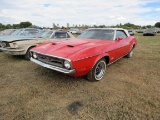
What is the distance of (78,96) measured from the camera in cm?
A: 309

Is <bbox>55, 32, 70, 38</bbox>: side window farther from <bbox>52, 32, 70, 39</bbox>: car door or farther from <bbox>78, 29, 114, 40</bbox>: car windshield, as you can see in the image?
<bbox>78, 29, 114, 40</bbox>: car windshield

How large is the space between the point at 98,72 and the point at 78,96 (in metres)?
1.12

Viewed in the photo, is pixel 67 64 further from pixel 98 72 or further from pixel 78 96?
pixel 98 72

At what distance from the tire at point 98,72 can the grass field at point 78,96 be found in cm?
13

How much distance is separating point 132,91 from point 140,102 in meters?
0.46

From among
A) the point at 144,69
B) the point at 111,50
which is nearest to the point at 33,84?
the point at 111,50

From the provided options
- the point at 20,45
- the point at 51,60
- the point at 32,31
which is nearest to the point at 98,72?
the point at 51,60

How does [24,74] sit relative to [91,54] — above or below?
below

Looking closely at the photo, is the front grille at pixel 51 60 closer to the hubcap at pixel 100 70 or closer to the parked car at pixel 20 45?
the hubcap at pixel 100 70

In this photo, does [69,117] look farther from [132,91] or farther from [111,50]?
[111,50]

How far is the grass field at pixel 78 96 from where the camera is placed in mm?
2500

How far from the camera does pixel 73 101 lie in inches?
114

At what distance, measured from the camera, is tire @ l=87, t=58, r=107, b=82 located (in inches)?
140

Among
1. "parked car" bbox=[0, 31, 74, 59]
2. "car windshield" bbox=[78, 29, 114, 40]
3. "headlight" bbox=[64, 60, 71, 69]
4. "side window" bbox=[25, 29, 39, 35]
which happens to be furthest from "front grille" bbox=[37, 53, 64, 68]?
"side window" bbox=[25, 29, 39, 35]
